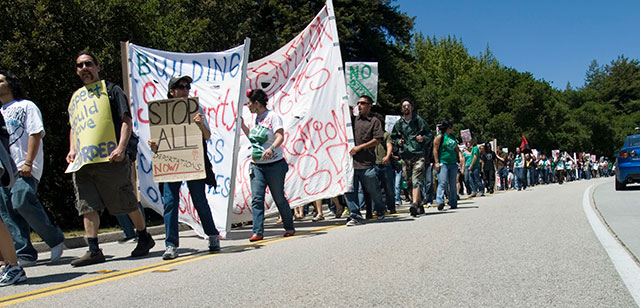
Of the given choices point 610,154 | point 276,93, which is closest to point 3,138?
point 276,93

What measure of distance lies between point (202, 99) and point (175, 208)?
235cm

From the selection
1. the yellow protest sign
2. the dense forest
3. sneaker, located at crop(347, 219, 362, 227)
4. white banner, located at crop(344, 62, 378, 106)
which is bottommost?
sneaker, located at crop(347, 219, 362, 227)

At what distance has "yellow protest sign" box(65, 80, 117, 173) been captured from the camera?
595cm

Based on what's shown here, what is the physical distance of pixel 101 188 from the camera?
6.01 m

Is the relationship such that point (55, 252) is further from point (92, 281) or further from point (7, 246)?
point (92, 281)

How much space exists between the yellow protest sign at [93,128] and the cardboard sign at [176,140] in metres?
0.49

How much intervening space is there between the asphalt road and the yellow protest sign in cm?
102

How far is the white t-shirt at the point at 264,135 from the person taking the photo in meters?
7.44

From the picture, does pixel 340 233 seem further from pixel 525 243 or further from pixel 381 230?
pixel 525 243

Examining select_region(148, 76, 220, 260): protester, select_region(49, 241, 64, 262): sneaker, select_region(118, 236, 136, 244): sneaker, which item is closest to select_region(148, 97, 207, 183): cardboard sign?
select_region(148, 76, 220, 260): protester

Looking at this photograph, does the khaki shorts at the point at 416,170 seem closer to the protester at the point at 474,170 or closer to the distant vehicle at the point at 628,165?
the protester at the point at 474,170

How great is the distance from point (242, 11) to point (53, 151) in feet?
52.5

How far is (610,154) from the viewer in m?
87.6

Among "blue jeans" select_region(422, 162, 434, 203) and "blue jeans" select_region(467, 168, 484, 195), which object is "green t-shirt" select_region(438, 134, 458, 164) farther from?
"blue jeans" select_region(467, 168, 484, 195)
